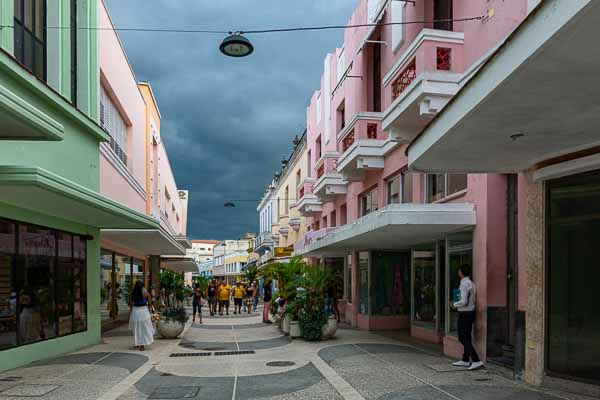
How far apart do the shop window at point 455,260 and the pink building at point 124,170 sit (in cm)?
685

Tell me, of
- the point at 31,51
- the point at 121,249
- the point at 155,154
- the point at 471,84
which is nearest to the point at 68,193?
the point at 31,51

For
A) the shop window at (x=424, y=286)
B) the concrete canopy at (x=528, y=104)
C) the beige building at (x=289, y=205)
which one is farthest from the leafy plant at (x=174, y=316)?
the beige building at (x=289, y=205)

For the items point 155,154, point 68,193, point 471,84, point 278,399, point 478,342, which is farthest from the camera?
point 155,154

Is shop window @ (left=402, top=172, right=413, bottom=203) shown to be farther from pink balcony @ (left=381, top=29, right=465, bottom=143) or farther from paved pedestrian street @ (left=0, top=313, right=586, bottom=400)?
paved pedestrian street @ (left=0, top=313, right=586, bottom=400)

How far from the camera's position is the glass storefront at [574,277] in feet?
24.7

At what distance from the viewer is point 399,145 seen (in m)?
15.3

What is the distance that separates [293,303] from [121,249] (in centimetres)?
921

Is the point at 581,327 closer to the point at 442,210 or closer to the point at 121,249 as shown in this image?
the point at 442,210

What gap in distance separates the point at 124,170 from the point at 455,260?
512 inches

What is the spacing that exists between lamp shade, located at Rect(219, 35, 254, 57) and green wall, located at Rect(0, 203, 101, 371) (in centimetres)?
489

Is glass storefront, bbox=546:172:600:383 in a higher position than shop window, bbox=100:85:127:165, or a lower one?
lower

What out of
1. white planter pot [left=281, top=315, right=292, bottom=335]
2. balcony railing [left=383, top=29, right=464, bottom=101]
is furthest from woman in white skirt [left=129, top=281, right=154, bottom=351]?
balcony railing [left=383, top=29, right=464, bottom=101]

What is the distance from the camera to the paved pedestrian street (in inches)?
312

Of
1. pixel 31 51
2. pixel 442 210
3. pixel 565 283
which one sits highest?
pixel 31 51
